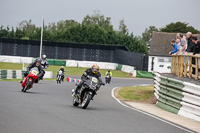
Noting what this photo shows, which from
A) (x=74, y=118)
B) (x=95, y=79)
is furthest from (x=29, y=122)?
(x=95, y=79)

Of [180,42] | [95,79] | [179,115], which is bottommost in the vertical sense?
[179,115]

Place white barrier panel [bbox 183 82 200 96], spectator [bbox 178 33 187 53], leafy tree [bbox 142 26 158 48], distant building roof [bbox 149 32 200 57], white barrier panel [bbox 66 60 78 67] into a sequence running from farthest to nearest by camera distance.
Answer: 1. leafy tree [bbox 142 26 158 48]
2. distant building roof [bbox 149 32 200 57]
3. white barrier panel [bbox 66 60 78 67]
4. spectator [bbox 178 33 187 53]
5. white barrier panel [bbox 183 82 200 96]

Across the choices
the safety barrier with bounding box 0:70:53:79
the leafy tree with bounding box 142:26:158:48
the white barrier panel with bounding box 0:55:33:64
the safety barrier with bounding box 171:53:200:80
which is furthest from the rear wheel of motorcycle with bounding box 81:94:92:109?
the leafy tree with bounding box 142:26:158:48

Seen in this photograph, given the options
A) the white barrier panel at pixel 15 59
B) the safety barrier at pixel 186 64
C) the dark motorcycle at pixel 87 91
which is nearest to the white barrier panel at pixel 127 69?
the white barrier panel at pixel 15 59

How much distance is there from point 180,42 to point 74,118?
8.57 meters

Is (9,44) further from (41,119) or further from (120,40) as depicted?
(41,119)

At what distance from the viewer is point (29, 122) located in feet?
32.1

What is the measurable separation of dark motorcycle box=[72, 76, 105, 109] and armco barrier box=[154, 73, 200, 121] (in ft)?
9.07

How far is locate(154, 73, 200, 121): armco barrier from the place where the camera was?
47.1 feet

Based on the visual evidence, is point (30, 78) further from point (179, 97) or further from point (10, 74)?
point (10, 74)

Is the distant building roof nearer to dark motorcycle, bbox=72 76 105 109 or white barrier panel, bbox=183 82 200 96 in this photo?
white barrier panel, bbox=183 82 200 96

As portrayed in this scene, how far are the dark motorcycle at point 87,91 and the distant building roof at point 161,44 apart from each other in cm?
6487

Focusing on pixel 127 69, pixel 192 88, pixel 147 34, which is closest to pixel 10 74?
pixel 192 88

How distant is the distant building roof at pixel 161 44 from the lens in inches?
3145
